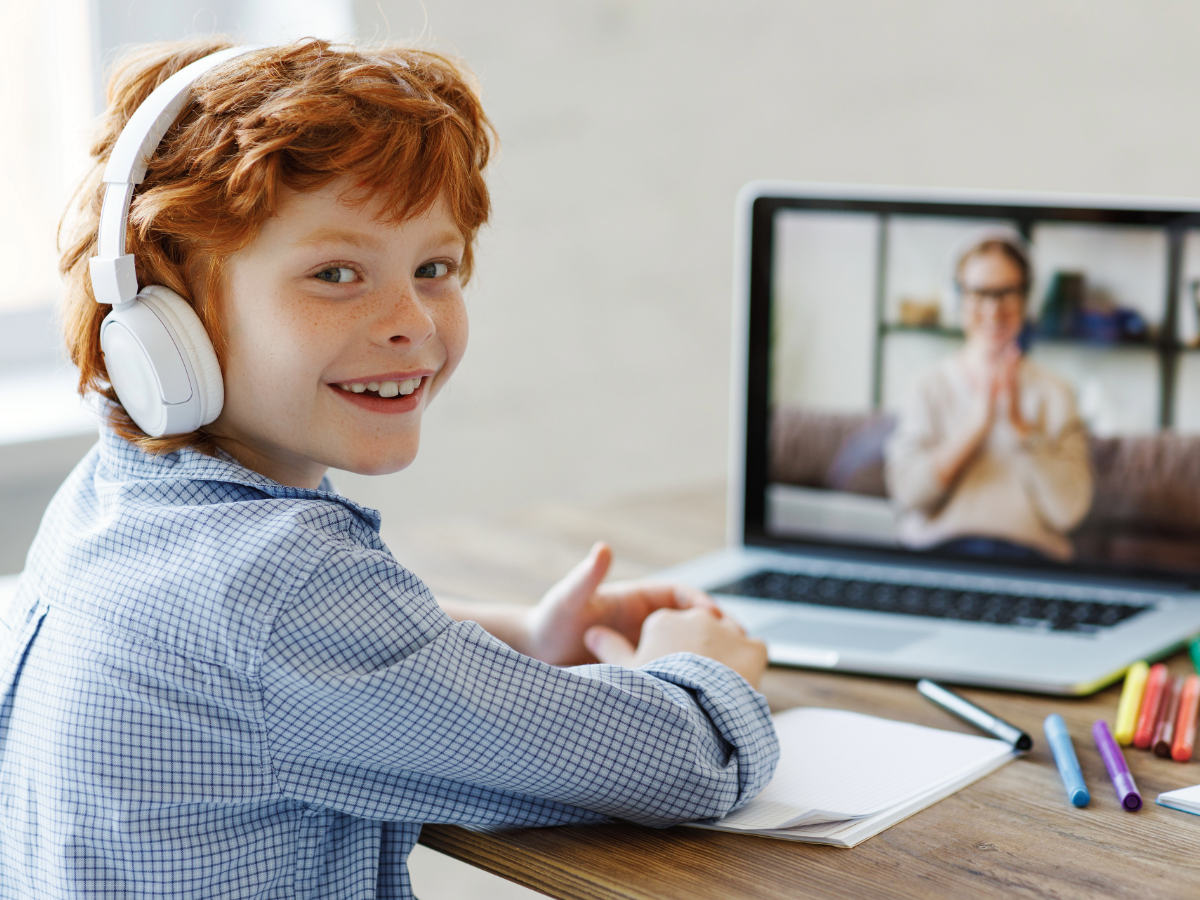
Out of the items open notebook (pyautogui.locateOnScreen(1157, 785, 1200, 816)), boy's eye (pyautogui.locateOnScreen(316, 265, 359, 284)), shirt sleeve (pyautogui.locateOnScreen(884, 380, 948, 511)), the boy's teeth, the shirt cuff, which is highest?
boy's eye (pyautogui.locateOnScreen(316, 265, 359, 284))

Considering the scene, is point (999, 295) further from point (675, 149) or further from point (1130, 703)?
point (675, 149)

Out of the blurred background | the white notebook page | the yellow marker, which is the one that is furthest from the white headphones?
the blurred background

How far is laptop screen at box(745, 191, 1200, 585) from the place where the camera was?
1.10 meters

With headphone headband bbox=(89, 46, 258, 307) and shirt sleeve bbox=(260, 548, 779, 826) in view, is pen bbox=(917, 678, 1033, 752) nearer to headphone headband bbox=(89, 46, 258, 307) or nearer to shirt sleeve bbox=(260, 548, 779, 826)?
shirt sleeve bbox=(260, 548, 779, 826)

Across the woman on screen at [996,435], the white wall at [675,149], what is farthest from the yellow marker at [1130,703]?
the white wall at [675,149]

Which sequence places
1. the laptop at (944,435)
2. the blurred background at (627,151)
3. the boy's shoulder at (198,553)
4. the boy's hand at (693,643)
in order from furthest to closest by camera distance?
1. the blurred background at (627,151)
2. the laptop at (944,435)
3. the boy's hand at (693,643)
4. the boy's shoulder at (198,553)

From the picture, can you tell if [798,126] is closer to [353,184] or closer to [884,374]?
[884,374]

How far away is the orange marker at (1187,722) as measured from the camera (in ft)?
2.60

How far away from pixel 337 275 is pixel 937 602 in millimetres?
640

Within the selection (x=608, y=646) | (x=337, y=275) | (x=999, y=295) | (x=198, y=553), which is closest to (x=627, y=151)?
(x=999, y=295)

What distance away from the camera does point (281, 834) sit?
2.33 feet

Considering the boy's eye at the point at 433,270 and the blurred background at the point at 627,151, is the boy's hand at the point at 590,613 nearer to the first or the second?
the boy's eye at the point at 433,270

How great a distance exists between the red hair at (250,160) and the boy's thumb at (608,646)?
13.0 inches

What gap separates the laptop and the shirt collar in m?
0.43
